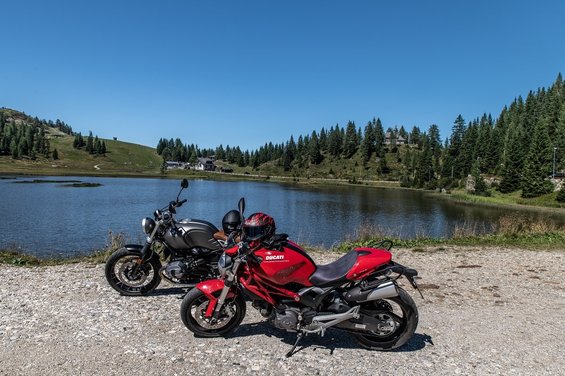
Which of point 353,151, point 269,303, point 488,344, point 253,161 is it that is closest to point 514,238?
point 488,344

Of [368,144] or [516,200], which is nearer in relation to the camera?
[516,200]

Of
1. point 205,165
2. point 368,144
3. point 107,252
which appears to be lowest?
point 107,252

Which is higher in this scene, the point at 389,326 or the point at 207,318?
the point at 389,326

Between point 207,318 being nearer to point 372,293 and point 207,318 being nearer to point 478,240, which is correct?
point 372,293

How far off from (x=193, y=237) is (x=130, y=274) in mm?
1638

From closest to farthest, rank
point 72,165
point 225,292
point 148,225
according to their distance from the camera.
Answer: point 225,292 → point 148,225 → point 72,165

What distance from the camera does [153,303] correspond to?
7316mm

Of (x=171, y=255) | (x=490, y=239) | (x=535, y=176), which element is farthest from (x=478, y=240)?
(x=535, y=176)

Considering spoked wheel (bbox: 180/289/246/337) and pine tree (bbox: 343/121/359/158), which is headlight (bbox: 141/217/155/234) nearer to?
spoked wheel (bbox: 180/289/246/337)

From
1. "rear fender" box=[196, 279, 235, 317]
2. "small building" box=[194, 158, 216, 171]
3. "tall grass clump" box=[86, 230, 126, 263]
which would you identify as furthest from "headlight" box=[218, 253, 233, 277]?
"small building" box=[194, 158, 216, 171]

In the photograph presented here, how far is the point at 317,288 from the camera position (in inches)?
213

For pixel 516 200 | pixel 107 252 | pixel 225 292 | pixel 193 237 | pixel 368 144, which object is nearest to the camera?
pixel 225 292

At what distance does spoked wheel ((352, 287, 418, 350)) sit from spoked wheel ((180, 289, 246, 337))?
183 cm

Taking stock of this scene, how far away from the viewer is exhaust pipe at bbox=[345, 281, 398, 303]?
5266 millimetres
